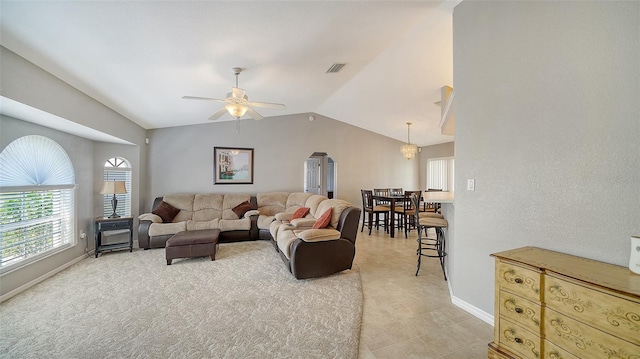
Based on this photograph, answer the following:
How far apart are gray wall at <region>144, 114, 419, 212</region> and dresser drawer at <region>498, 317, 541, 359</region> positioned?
17.0ft

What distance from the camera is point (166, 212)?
15.8ft

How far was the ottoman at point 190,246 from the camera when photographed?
3654mm

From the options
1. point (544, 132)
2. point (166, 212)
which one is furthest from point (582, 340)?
point (166, 212)

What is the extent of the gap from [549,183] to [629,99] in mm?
629

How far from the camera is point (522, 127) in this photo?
6.34 feet

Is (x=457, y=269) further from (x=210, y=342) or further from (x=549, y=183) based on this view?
(x=210, y=342)

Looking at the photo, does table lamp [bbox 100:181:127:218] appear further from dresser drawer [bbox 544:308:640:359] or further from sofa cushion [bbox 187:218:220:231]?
dresser drawer [bbox 544:308:640:359]

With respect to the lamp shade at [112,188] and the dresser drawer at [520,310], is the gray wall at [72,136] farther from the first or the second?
the dresser drawer at [520,310]

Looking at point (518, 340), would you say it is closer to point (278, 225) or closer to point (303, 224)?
point (303, 224)

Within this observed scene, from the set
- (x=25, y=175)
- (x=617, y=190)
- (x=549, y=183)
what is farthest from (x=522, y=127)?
(x=25, y=175)

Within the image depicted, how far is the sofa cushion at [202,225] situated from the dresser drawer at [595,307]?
477 cm

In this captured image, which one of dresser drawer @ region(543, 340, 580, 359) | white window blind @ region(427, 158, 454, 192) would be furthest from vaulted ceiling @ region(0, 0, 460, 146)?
white window blind @ region(427, 158, 454, 192)

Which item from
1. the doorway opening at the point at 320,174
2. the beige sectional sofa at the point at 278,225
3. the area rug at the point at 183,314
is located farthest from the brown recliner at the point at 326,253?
the doorway opening at the point at 320,174

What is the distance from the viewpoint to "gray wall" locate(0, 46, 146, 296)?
7.36 feet
